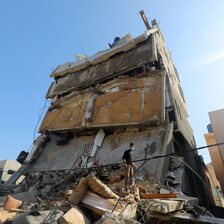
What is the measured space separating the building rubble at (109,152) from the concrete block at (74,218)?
22 millimetres

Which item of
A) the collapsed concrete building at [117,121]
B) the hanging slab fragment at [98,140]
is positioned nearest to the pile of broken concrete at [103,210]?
the collapsed concrete building at [117,121]

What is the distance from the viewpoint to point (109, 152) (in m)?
7.97

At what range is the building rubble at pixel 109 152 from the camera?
3482 mm

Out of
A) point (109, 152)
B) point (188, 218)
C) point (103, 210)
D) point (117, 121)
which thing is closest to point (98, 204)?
point (103, 210)

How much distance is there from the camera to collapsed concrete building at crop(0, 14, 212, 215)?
730 centimetres

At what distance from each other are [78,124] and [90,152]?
2.05 meters

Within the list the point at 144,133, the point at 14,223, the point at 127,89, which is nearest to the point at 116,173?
the point at 144,133

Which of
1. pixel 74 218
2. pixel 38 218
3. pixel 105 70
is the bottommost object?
pixel 38 218

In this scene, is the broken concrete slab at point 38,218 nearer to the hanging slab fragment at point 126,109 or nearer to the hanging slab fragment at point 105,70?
the hanging slab fragment at point 126,109

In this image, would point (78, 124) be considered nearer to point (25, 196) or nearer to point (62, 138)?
point (62, 138)

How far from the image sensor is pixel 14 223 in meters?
2.87

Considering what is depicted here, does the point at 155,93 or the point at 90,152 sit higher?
the point at 155,93

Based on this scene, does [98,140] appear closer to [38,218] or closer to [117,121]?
[117,121]

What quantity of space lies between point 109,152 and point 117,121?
1.56 meters
